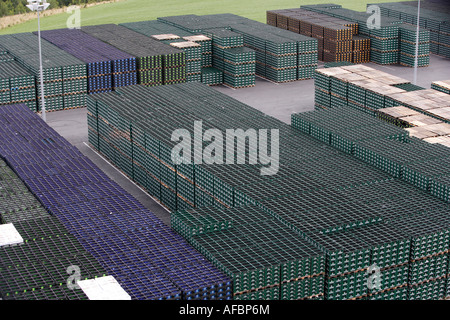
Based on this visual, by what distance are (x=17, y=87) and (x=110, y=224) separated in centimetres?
2574

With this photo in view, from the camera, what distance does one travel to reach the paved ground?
43250 millimetres

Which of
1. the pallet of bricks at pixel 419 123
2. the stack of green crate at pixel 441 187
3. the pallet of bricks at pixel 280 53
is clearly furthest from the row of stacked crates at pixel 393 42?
the stack of green crate at pixel 441 187

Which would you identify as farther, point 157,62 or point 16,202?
point 157,62

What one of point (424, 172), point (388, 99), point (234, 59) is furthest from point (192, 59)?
point (424, 172)

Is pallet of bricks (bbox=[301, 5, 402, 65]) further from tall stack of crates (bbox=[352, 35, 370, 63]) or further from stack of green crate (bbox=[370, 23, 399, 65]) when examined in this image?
tall stack of crates (bbox=[352, 35, 370, 63])

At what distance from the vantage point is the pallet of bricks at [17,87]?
51.2 meters

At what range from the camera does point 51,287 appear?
2395 centimetres

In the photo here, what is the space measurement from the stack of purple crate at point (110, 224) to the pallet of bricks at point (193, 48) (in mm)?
20177

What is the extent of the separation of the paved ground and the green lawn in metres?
32.1

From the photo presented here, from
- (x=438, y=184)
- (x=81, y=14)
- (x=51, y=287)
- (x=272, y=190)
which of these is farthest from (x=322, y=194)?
(x=81, y=14)

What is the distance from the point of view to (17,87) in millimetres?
51594

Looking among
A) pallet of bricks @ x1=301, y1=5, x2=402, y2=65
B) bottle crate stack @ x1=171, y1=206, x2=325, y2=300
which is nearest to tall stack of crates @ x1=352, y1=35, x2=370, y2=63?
pallet of bricks @ x1=301, y1=5, x2=402, y2=65

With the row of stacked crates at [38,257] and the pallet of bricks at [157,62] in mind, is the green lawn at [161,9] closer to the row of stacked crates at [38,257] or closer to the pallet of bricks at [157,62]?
the pallet of bricks at [157,62]

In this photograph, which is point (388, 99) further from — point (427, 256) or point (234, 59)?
point (427, 256)
